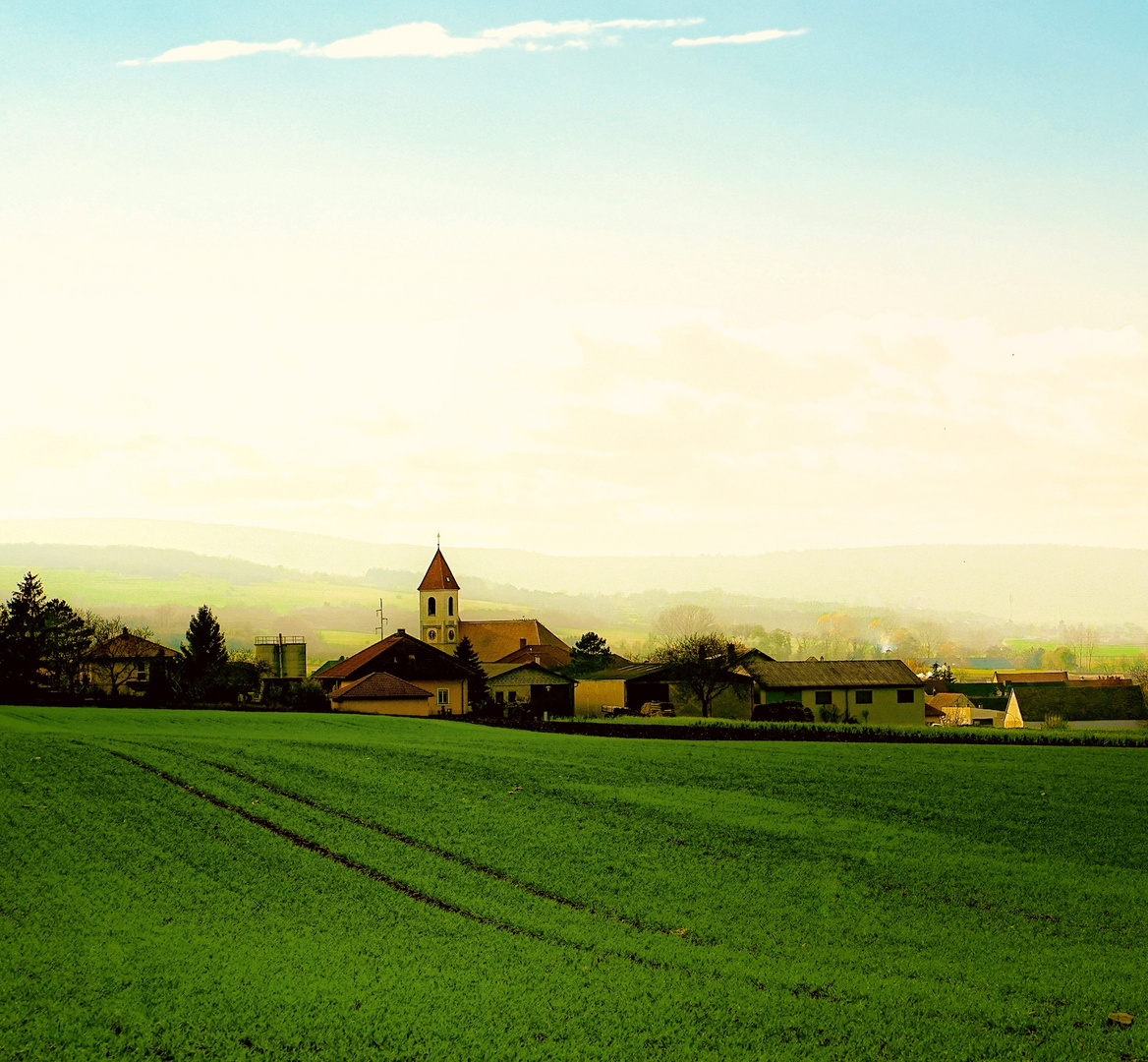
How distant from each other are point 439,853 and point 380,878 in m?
2.04

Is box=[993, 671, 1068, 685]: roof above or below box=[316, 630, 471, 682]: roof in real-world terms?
below

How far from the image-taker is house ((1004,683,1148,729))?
3095 inches

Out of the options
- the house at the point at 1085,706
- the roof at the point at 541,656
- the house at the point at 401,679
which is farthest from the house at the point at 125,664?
the house at the point at 1085,706

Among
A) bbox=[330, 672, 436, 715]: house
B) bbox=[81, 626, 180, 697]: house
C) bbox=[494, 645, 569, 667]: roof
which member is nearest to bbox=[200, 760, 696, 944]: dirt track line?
bbox=[330, 672, 436, 715]: house

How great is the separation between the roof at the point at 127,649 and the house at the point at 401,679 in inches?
675

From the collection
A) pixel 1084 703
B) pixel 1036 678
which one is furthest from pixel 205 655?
pixel 1036 678

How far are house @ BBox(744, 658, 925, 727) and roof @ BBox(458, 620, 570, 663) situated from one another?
56.7 meters

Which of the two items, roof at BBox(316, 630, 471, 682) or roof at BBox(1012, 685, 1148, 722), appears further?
roof at BBox(1012, 685, 1148, 722)

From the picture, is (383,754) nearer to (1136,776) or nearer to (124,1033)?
(124,1033)

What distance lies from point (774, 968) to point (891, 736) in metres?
31.7

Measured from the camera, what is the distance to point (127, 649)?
93.6m

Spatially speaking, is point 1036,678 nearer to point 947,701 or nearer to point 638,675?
point 947,701

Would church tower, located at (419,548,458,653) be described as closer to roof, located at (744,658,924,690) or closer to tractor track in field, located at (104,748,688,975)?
roof, located at (744,658,924,690)

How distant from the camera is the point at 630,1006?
43.2 feet
